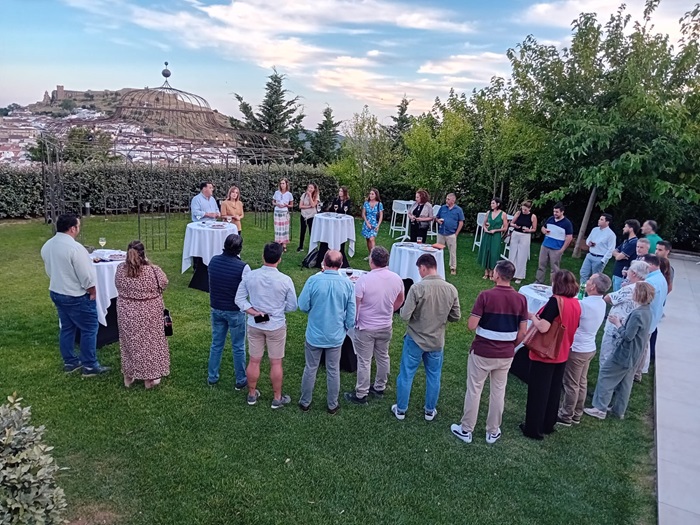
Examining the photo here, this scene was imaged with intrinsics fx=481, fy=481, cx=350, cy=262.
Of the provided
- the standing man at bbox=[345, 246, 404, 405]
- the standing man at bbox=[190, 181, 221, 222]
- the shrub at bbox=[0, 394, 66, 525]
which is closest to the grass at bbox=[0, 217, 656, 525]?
the standing man at bbox=[345, 246, 404, 405]

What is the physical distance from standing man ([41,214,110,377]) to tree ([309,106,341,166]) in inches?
822

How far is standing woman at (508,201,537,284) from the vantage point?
31.2 feet

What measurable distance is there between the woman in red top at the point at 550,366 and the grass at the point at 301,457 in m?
0.21

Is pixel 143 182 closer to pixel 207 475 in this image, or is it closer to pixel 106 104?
pixel 106 104

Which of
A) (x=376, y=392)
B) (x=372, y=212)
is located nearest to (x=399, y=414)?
(x=376, y=392)

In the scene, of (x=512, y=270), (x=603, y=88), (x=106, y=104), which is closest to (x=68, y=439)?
(x=512, y=270)

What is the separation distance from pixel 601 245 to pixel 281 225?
661cm

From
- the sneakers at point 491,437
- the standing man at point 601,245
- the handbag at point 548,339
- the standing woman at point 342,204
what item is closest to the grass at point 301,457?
the sneakers at point 491,437

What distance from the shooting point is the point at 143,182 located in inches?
616

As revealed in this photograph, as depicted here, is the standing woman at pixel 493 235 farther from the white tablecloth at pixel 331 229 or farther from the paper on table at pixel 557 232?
the white tablecloth at pixel 331 229

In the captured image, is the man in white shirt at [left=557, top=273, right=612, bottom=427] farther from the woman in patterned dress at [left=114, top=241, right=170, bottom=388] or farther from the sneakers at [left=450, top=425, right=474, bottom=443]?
the woman in patterned dress at [left=114, top=241, right=170, bottom=388]

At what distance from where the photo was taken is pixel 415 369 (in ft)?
14.9

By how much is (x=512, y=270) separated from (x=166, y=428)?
334 centimetres

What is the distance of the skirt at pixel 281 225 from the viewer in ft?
36.4
